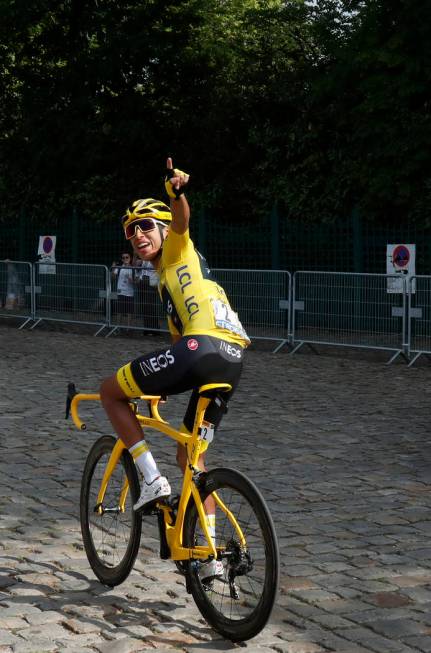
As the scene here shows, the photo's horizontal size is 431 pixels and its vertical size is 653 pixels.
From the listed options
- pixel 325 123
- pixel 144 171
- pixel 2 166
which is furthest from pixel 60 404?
pixel 2 166

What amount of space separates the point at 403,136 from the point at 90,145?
973 centimetres

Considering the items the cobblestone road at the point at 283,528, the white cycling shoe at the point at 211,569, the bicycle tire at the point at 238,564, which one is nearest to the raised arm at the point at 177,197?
the bicycle tire at the point at 238,564

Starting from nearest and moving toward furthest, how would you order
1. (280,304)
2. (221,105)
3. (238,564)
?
(238,564), (280,304), (221,105)

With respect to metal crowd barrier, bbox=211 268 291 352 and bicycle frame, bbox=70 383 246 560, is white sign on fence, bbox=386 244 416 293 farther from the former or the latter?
bicycle frame, bbox=70 383 246 560

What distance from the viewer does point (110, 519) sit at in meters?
5.83

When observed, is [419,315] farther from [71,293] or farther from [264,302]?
[71,293]

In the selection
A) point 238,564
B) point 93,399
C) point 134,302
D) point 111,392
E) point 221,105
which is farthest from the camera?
point 221,105

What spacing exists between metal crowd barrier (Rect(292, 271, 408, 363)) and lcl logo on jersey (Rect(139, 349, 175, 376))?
11965mm

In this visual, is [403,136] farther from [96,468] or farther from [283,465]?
[96,468]

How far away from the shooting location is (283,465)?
8984 millimetres

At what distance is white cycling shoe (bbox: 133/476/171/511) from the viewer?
207 inches

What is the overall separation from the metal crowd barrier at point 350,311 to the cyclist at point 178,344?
1179 cm

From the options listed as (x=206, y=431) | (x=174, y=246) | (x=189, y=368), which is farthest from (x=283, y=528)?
(x=174, y=246)

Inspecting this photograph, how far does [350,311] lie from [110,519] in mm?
12489
